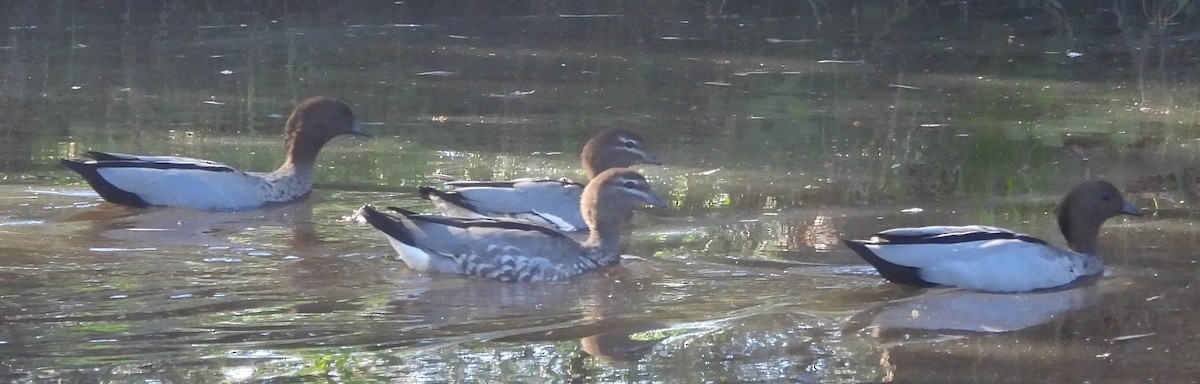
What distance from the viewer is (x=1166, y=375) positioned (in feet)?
19.8

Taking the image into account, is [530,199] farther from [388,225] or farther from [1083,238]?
[1083,238]

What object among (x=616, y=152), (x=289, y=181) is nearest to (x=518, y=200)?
(x=616, y=152)

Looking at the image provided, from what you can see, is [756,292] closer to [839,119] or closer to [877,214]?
[877,214]

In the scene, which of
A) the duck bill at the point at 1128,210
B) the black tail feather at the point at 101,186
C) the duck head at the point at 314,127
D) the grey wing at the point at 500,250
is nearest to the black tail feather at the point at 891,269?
the duck bill at the point at 1128,210

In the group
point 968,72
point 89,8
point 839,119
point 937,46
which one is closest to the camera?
point 839,119

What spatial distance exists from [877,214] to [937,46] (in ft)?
31.4

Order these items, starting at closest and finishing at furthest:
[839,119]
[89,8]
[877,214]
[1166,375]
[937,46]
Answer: [1166,375] → [877,214] → [839,119] → [937,46] → [89,8]

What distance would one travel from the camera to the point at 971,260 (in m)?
7.47

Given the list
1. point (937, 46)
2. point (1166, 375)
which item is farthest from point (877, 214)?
point (937, 46)

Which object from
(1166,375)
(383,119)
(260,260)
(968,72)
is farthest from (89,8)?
(1166,375)

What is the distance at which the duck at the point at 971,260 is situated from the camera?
7.47 meters

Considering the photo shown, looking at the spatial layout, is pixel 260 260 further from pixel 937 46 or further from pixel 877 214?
pixel 937 46

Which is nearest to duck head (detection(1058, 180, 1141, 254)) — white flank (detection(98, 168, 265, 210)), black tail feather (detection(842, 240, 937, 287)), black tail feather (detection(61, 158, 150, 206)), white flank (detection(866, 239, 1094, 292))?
white flank (detection(866, 239, 1094, 292))

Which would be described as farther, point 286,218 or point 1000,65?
point 1000,65
